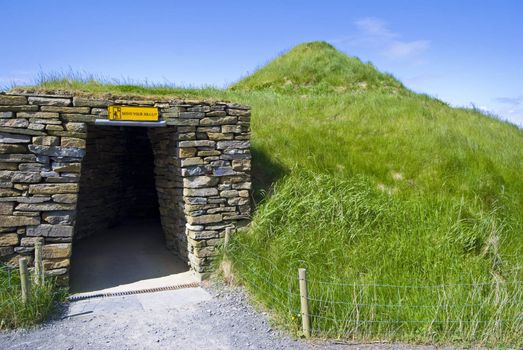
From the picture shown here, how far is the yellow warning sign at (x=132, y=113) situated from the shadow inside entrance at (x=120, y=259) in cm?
260

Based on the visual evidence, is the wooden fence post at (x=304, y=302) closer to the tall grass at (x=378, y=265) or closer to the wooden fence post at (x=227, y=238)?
the tall grass at (x=378, y=265)

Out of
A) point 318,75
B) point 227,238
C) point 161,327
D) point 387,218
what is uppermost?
point 318,75

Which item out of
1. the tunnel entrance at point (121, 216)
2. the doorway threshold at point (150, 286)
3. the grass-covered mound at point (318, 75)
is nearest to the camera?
the doorway threshold at point (150, 286)

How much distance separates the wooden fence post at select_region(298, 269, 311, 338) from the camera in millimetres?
4734

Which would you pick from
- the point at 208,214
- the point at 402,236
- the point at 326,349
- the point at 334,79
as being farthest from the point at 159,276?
the point at 334,79

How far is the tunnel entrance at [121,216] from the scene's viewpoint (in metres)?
7.10

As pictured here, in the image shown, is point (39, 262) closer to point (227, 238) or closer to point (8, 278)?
point (8, 278)

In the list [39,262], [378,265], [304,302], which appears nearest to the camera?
[304,302]

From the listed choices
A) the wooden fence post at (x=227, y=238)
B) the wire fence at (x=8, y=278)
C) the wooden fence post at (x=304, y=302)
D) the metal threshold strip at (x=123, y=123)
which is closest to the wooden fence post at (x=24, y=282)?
the wire fence at (x=8, y=278)

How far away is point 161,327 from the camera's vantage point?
516cm

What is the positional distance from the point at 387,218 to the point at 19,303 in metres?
5.44

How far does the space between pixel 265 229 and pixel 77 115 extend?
3284mm

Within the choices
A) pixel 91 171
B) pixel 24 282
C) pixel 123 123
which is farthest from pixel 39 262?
pixel 91 171

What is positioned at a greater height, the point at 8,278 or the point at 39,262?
the point at 39,262
